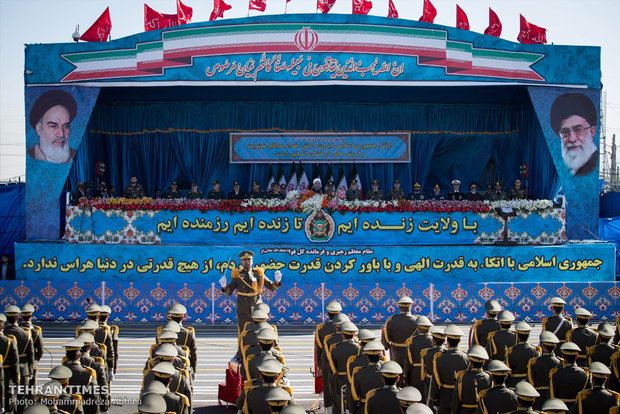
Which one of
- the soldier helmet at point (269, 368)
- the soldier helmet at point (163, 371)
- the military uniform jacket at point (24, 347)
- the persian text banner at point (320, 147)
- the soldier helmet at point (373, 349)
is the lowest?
the military uniform jacket at point (24, 347)

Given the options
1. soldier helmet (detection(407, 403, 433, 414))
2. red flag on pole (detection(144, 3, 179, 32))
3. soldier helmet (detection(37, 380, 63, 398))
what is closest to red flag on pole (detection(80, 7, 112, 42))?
red flag on pole (detection(144, 3, 179, 32))

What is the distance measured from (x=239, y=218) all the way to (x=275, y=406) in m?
12.6

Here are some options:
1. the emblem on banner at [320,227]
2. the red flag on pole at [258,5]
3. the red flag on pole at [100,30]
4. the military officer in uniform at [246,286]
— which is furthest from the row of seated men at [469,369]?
the red flag on pole at [100,30]

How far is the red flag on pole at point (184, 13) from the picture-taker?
63.6 ft

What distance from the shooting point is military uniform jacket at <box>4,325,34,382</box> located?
359 inches

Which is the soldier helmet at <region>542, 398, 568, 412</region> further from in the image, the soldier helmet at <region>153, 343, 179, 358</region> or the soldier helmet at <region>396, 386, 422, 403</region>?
the soldier helmet at <region>153, 343, 179, 358</region>

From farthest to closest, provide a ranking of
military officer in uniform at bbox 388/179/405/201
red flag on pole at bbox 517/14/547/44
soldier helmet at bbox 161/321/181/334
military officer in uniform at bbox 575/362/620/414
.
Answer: red flag on pole at bbox 517/14/547/44, military officer in uniform at bbox 388/179/405/201, soldier helmet at bbox 161/321/181/334, military officer in uniform at bbox 575/362/620/414

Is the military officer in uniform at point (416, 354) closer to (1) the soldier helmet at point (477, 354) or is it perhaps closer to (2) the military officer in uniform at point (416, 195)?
(1) the soldier helmet at point (477, 354)

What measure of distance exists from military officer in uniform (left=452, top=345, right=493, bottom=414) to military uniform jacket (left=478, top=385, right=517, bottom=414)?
369 millimetres

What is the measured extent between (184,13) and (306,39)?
4101 mm

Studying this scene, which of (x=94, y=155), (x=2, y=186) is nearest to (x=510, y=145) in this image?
(x=94, y=155)

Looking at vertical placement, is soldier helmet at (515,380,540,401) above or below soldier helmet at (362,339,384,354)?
below

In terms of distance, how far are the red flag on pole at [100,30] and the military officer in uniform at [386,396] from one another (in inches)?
640

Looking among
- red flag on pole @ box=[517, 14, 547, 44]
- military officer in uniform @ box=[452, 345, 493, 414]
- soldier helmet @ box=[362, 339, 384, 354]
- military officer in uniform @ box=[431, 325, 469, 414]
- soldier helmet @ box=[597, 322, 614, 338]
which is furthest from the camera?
red flag on pole @ box=[517, 14, 547, 44]
